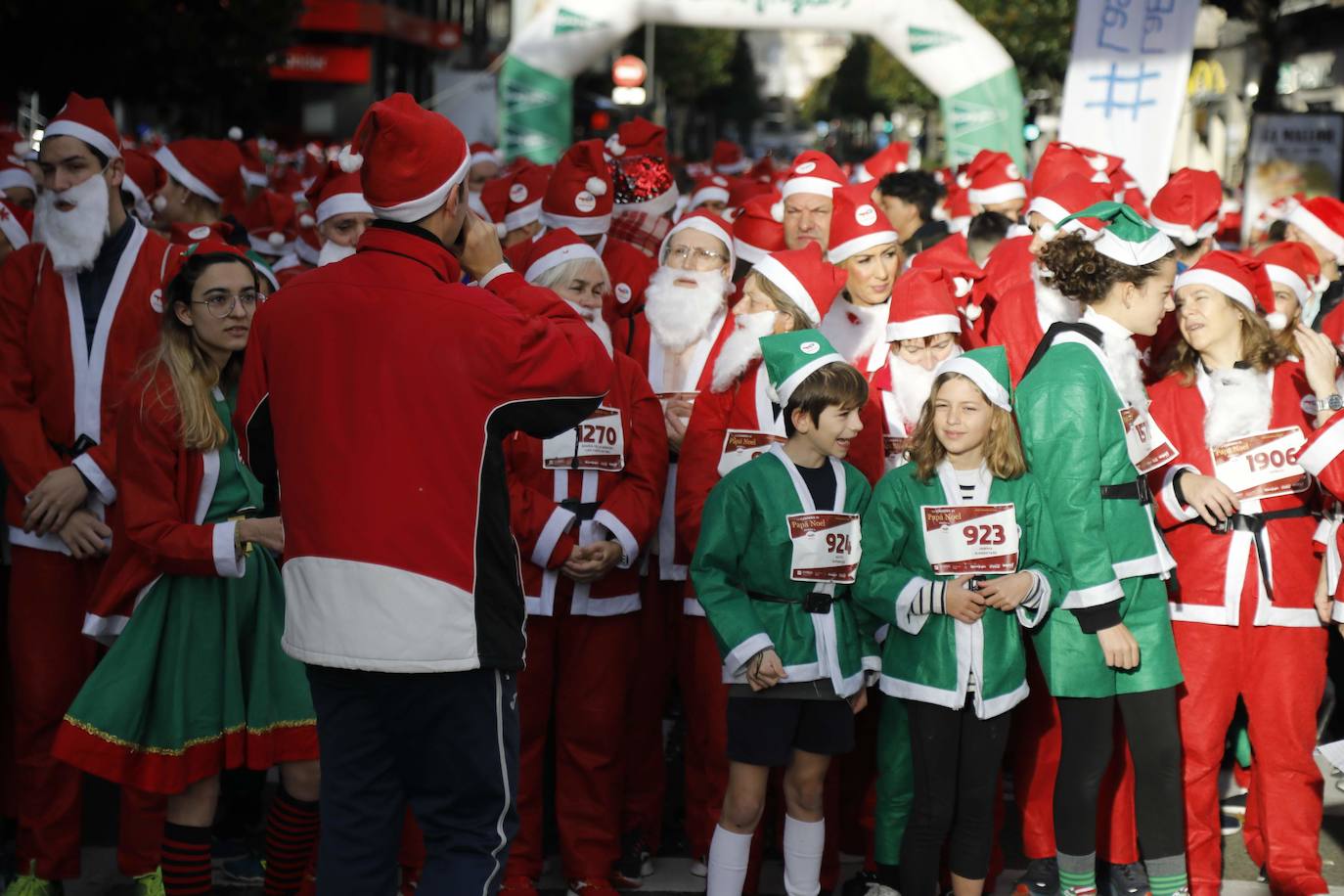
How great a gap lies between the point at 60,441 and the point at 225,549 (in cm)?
105

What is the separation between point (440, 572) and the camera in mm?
3334

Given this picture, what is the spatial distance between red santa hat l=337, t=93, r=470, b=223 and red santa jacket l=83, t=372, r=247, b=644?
50.5 inches

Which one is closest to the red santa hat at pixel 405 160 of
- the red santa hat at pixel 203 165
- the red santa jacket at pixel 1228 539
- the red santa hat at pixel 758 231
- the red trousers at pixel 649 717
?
the red trousers at pixel 649 717

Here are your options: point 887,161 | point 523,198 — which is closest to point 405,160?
point 523,198

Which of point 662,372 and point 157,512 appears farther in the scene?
point 662,372

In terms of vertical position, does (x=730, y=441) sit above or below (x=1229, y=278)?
below

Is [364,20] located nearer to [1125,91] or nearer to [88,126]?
[1125,91]

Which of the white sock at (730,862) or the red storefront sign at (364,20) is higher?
the red storefront sign at (364,20)

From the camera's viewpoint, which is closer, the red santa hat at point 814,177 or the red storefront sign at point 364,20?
the red santa hat at point 814,177

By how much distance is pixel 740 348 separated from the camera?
5188mm

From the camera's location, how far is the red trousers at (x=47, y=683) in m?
4.82

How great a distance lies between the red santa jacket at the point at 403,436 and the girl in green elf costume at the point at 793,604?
1163 mm

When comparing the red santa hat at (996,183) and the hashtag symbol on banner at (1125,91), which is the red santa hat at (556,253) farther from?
the hashtag symbol on banner at (1125,91)

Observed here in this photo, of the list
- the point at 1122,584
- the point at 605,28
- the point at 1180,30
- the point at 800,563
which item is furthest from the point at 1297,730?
the point at 605,28
